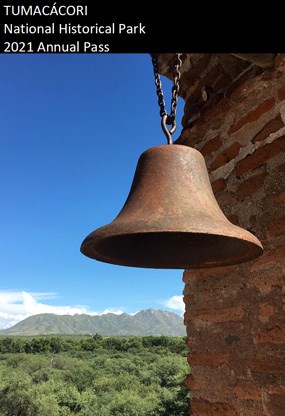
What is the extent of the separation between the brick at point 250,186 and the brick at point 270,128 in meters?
0.17

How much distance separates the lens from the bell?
1.17m

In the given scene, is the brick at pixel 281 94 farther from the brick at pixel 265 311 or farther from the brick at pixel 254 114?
the brick at pixel 265 311

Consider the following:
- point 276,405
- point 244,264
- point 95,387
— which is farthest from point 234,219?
point 95,387

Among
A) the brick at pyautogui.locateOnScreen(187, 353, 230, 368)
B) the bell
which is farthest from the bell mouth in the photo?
the brick at pyautogui.locateOnScreen(187, 353, 230, 368)

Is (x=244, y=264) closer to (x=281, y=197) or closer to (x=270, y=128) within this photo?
(x=281, y=197)

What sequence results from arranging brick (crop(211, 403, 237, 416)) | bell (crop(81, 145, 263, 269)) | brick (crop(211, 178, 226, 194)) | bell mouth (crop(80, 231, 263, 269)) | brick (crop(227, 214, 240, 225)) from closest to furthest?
bell (crop(81, 145, 263, 269)), bell mouth (crop(80, 231, 263, 269)), brick (crop(211, 403, 237, 416)), brick (crop(227, 214, 240, 225)), brick (crop(211, 178, 226, 194))

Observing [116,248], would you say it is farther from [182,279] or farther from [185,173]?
[182,279]

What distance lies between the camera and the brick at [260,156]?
5.60 feet

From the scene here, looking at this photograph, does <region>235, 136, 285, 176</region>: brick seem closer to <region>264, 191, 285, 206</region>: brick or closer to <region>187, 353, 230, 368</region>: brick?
<region>264, 191, 285, 206</region>: brick

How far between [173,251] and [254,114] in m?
0.76

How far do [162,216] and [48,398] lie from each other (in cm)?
2594

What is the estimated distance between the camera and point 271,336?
1621mm

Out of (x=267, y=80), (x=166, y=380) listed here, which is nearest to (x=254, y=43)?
(x=267, y=80)

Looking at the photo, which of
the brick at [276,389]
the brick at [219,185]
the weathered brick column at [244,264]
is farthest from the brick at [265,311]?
the brick at [219,185]
